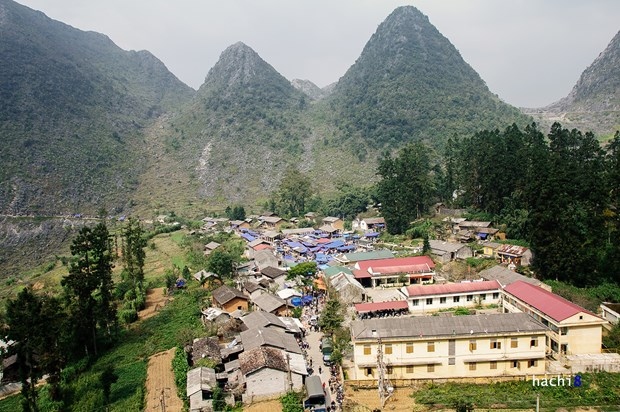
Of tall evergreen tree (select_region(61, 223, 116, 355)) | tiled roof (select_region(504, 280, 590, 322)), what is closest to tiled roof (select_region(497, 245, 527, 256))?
tiled roof (select_region(504, 280, 590, 322))

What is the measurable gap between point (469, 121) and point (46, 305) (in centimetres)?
8313

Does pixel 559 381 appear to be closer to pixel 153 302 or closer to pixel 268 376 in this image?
pixel 268 376

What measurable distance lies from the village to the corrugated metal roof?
0.05 meters

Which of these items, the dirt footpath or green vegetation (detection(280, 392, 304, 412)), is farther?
the dirt footpath

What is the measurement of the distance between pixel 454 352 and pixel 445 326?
1.33 meters

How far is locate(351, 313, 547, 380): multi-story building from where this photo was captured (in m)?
22.8

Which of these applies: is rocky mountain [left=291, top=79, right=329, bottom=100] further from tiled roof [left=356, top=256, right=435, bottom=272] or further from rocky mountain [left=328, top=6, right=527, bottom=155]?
tiled roof [left=356, top=256, right=435, bottom=272]

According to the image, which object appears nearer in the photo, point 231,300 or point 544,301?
point 544,301

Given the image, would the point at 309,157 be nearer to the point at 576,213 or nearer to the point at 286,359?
the point at 576,213

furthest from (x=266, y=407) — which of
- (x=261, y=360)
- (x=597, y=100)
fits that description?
(x=597, y=100)

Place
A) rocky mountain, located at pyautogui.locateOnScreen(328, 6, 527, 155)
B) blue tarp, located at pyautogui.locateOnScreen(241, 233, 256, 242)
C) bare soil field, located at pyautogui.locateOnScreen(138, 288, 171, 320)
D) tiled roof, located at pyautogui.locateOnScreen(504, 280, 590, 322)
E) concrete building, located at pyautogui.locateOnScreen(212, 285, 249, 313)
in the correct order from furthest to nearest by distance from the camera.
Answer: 1. rocky mountain, located at pyautogui.locateOnScreen(328, 6, 527, 155)
2. blue tarp, located at pyautogui.locateOnScreen(241, 233, 256, 242)
3. bare soil field, located at pyautogui.locateOnScreen(138, 288, 171, 320)
4. concrete building, located at pyautogui.locateOnScreen(212, 285, 249, 313)
5. tiled roof, located at pyautogui.locateOnScreen(504, 280, 590, 322)

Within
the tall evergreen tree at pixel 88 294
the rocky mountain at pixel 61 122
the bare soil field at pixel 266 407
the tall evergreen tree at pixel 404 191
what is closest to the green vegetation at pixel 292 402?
the bare soil field at pixel 266 407

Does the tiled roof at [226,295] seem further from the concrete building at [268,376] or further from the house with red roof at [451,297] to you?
the house with red roof at [451,297]

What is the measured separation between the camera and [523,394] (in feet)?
68.6
